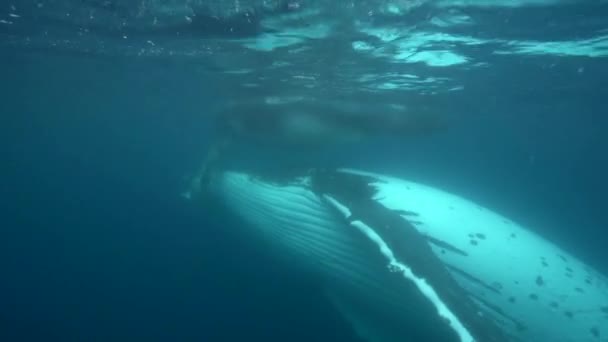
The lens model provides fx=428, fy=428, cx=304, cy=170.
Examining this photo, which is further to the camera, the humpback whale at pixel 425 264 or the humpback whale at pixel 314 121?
the humpback whale at pixel 314 121

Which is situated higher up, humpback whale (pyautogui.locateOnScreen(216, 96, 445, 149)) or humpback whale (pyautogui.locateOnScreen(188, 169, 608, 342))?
humpback whale (pyautogui.locateOnScreen(188, 169, 608, 342))

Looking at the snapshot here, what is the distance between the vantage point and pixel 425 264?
555cm

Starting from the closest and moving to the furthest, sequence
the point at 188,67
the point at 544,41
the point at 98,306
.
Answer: the point at 544,41 < the point at 98,306 < the point at 188,67

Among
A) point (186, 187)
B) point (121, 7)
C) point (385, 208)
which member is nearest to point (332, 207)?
point (385, 208)

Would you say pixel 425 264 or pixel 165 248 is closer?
pixel 425 264

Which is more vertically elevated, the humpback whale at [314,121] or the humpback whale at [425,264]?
the humpback whale at [425,264]

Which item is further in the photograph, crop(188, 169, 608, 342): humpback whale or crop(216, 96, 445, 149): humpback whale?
crop(216, 96, 445, 149): humpback whale

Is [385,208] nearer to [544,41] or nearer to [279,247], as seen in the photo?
[279,247]

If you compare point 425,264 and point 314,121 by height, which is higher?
point 425,264

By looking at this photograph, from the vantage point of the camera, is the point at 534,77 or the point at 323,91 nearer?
the point at 534,77

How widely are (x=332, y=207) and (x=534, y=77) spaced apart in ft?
51.2

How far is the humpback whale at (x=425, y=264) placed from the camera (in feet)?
18.1

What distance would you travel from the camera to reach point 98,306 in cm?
1781

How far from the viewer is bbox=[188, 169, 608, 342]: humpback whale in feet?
18.1
